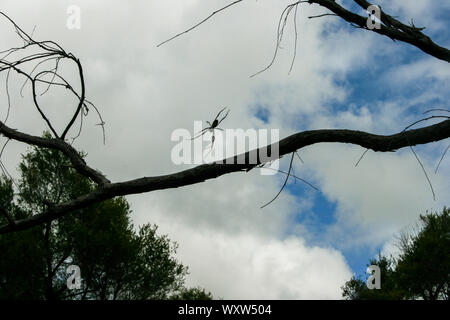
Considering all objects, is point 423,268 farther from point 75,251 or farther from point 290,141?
point 290,141

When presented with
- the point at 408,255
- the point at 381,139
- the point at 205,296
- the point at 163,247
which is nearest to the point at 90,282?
the point at 163,247

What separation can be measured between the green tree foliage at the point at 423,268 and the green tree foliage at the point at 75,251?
13.8 meters

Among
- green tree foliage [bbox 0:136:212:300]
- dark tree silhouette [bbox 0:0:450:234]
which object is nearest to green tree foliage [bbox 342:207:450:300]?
green tree foliage [bbox 0:136:212:300]

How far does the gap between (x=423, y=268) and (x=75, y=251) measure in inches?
818

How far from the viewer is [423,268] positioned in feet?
99.3

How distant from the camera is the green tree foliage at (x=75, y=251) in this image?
2277cm

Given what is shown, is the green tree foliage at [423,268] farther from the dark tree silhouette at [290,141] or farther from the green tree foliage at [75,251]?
the dark tree silhouette at [290,141]

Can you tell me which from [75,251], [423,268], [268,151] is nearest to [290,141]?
[268,151]

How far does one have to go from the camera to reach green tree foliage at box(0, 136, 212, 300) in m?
22.8

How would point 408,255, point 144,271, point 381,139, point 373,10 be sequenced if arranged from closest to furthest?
1. point 381,139
2. point 373,10
3. point 144,271
4. point 408,255

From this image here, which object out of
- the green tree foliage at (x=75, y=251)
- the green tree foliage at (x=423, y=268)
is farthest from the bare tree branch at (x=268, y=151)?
the green tree foliage at (x=423, y=268)

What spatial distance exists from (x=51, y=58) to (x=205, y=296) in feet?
99.9

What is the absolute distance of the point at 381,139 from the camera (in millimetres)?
3350
